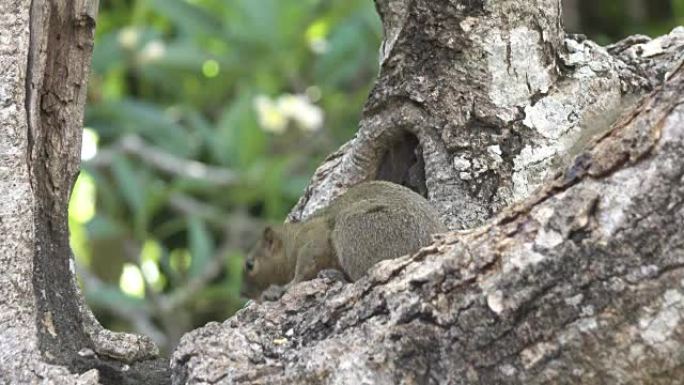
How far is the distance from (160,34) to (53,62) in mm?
4322

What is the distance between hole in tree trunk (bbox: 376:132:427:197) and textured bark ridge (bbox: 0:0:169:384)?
1223 mm

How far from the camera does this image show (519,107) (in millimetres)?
3928

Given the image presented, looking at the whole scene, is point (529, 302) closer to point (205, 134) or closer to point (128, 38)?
point (205, 134)

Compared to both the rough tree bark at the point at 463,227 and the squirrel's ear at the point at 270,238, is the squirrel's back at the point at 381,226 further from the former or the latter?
the squirrel's ear at the point at 270,238

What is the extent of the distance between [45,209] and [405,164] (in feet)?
4.76

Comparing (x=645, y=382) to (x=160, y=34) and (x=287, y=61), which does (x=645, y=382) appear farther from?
(x=160, y=34)

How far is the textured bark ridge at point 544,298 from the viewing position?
2568 mm

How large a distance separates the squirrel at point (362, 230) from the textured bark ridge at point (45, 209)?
93cm

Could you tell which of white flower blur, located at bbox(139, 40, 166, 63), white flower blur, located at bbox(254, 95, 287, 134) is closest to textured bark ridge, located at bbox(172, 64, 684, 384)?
white flower blur, located at bbox(254, 95, 287, 134)

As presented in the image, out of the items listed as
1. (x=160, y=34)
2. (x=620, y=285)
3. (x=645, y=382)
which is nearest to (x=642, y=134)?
(x=620, y=285)

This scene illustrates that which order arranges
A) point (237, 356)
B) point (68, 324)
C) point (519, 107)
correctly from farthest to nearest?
point (519, 107)
point (68, 324)
point (237, 356)

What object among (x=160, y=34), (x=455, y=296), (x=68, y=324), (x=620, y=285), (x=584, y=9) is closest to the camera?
(x=620, y=285)

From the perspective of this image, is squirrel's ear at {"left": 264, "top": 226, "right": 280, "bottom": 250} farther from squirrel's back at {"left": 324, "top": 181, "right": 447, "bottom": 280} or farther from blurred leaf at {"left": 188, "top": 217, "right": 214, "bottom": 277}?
blurred leaf at {"left": 188, "top": 217, "right": 214, "bottom": 277}

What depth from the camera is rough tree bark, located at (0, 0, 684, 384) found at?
260 cm
